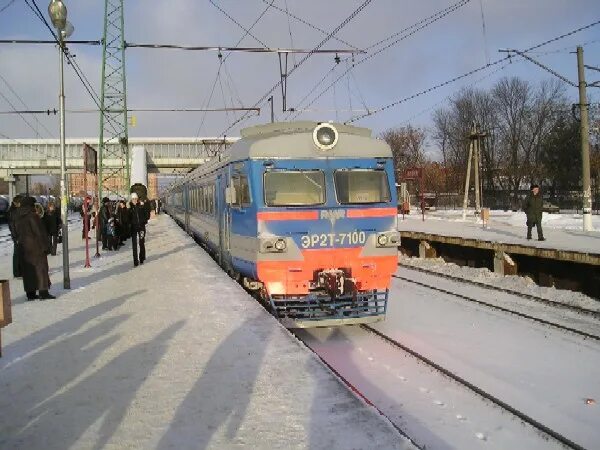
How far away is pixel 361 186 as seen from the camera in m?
9.14

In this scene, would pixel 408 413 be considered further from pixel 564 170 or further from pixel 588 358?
pixel 564 170

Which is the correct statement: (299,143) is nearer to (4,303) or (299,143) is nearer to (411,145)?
(4,303)

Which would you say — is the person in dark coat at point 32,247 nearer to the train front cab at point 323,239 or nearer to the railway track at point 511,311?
the train front cab at point 323,239

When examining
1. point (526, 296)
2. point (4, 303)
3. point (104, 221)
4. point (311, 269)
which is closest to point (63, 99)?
point (311, 269)

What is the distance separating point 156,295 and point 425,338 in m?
4.64

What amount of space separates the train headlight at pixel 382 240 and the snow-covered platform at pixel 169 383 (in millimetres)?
2174

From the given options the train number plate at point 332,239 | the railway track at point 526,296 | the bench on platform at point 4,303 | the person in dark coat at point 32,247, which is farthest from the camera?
the railway track at point 526,296

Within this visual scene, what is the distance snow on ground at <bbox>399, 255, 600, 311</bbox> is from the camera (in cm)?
1278

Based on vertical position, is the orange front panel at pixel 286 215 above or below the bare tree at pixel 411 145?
below

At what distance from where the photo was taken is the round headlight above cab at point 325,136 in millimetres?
9008

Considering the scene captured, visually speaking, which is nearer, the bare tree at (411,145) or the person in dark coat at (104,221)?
the person in dark coat at (104,221)

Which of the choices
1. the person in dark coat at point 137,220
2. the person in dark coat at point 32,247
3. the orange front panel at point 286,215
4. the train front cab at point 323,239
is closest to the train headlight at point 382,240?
the train front cab at point 323,239

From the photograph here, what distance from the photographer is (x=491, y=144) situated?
61.8 metres

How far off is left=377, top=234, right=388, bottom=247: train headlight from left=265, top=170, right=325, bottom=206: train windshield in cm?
106
